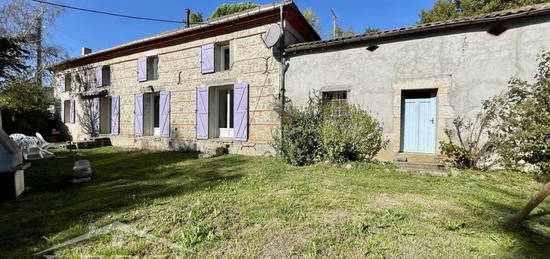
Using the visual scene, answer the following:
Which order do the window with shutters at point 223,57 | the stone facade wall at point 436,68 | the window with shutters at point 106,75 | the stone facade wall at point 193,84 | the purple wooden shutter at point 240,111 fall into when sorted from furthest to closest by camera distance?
the window with shutters at point 106,75 → the window with shutters at point 223,57 → the purple wooden shutter at point 240,111 → the stone facade wall at point 193,84 → the stone facade wall at point 436,68

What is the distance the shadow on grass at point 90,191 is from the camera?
Answer: 2.83 meters

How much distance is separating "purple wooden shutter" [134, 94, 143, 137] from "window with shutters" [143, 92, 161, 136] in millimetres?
141

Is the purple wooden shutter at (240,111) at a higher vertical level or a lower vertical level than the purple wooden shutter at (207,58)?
lower

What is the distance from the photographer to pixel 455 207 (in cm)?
331

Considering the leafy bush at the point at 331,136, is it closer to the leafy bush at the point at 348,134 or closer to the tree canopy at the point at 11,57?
the leafy bush at the point at 348,134

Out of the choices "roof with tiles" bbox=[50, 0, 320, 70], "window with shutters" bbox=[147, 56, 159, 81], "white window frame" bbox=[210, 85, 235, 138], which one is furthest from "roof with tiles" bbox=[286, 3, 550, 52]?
"window with shutters" bbox=[147, 56, 159, 81]

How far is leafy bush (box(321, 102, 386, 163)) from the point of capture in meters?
6.17

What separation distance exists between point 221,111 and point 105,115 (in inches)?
292

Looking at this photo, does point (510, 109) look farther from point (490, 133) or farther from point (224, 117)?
point (224, 117)

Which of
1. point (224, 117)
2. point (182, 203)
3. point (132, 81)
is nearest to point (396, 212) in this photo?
point (182, 203)

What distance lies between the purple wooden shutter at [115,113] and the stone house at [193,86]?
0.05 metres

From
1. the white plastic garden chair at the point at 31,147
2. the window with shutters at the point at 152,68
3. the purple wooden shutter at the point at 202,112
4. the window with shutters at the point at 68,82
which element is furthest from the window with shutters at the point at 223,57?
the window with shutters at the point at 68,82

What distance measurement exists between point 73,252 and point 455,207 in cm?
442

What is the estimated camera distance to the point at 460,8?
15.8 metres
